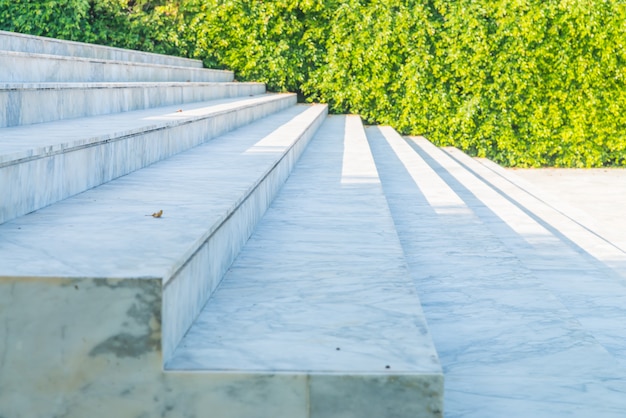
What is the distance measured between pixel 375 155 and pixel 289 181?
3.30 meters

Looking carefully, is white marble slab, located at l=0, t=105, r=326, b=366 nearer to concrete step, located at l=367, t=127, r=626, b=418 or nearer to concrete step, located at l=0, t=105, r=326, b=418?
concrete step, located at l=0, t=105, r=326, b=418

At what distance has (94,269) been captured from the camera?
195 cm

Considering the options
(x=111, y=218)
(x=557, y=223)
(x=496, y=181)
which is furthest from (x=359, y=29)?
(x=111, y=218)

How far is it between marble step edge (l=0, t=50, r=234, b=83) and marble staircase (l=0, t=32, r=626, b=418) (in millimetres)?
17

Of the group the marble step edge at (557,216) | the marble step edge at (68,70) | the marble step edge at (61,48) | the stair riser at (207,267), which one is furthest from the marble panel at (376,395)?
the marble step edge at (61,48)

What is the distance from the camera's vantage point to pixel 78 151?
2.94m

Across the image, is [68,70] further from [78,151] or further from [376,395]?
[376,395]

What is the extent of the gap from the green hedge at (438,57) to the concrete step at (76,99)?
15.1 ft

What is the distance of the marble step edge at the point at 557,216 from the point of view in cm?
523

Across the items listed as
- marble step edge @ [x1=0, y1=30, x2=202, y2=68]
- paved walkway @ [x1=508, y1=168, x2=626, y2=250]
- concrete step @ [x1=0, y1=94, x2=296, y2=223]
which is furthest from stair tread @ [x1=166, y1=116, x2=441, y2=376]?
paved walkway @ [x1=508, y1=168, x2=626, y2=250]

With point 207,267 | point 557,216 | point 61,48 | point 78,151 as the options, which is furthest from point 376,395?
point 557,216

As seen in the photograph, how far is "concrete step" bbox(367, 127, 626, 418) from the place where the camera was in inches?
96.3

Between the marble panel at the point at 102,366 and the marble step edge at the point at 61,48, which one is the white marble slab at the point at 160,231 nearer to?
the marble panel at the point at 102,366

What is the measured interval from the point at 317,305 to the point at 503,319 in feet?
3.43
